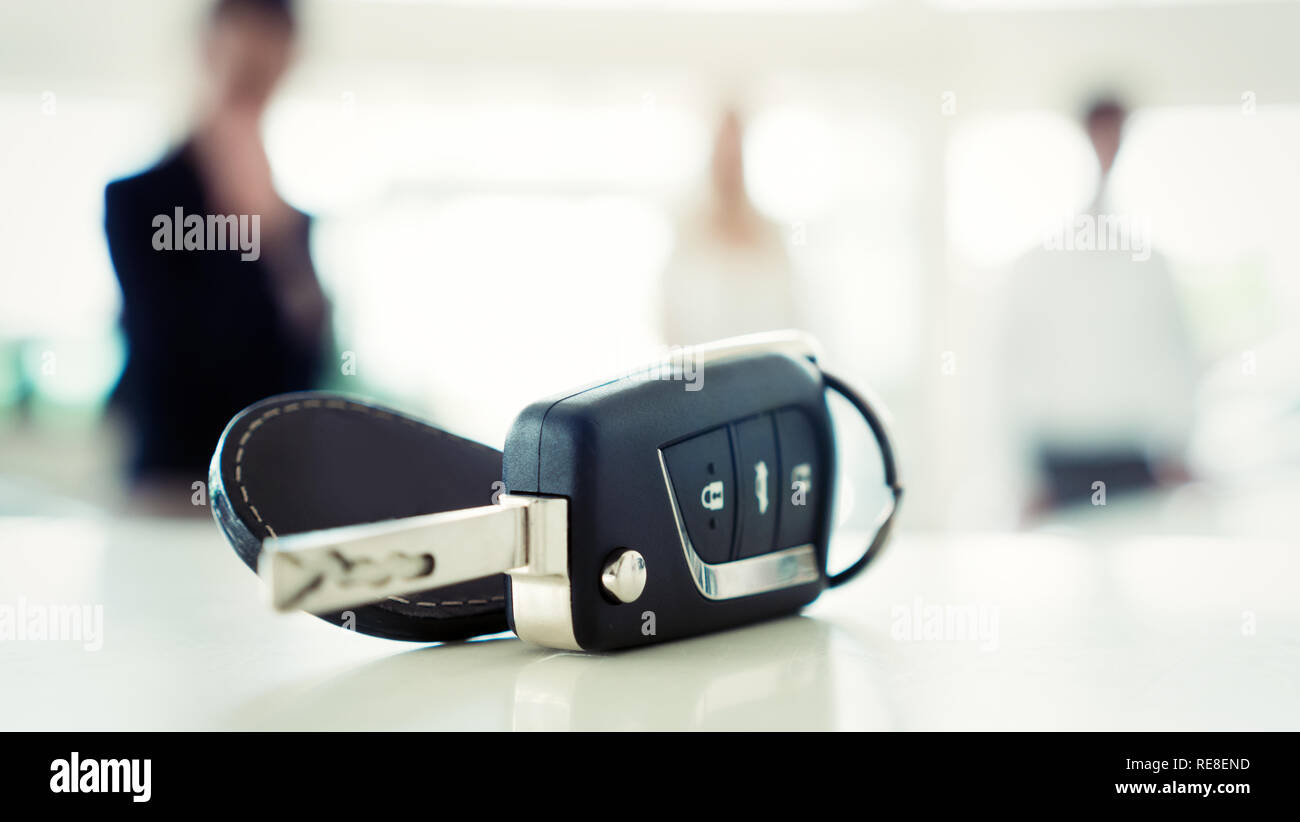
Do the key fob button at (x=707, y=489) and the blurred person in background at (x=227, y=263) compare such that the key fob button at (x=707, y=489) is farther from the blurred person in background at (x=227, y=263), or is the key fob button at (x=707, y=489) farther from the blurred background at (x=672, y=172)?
the blurred background at (x=672, y=172)

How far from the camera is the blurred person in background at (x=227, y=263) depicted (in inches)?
47.5

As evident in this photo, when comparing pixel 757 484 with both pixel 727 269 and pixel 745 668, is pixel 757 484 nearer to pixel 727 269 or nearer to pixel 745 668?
pixel 745 668

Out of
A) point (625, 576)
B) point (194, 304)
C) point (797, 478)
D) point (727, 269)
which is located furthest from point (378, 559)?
point (727, 269)

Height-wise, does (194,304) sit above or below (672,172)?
below

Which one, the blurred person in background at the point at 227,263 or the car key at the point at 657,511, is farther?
the blurred person in background at the point at 227,263

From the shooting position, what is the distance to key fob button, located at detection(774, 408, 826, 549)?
53 centimetres

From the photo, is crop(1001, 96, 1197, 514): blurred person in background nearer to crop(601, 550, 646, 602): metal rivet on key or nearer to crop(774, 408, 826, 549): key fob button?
crop(774, 408, 826, 549): key fob button

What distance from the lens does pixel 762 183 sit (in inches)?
145

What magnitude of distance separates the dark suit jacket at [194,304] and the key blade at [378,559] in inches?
34.4

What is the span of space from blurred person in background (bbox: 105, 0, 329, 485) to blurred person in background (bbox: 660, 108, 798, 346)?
0.65m

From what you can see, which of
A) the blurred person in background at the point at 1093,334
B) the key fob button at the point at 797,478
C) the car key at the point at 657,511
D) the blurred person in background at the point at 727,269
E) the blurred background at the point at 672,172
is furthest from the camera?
the blurred background at the point at 672,172

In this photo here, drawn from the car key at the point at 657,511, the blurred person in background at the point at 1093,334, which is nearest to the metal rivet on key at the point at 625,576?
the car key at the point at 657,511

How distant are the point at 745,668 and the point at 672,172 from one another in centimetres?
338

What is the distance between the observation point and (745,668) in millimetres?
444
